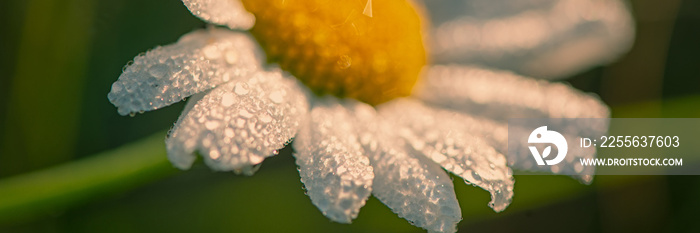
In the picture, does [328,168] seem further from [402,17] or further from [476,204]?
[476,204]

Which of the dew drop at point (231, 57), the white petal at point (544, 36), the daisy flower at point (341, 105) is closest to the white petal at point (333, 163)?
the daisy flower at point (341, 105)

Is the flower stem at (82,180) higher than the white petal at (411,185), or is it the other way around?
the white petal at (411,185)

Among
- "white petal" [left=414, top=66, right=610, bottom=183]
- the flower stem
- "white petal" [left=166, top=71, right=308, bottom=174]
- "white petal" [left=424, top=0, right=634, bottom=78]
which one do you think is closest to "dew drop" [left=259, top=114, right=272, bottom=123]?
"white petal" [left=166, top=71, right=308, bottom=174]

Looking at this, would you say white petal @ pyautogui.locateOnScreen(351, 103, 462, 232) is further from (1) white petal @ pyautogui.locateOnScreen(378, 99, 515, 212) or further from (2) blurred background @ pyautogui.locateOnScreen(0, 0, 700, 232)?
(2) blurred background @ pyautogui.locateOnScreen(0, 0, 700, 232)

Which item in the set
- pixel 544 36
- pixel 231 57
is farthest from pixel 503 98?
pixel 231 57

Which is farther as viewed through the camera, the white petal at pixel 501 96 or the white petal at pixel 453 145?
the white petal at pixel 501 96

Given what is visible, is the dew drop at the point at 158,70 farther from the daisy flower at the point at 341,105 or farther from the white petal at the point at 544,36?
the white petal at the point at 544,36

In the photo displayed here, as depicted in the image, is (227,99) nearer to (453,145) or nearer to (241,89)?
(241,89)
